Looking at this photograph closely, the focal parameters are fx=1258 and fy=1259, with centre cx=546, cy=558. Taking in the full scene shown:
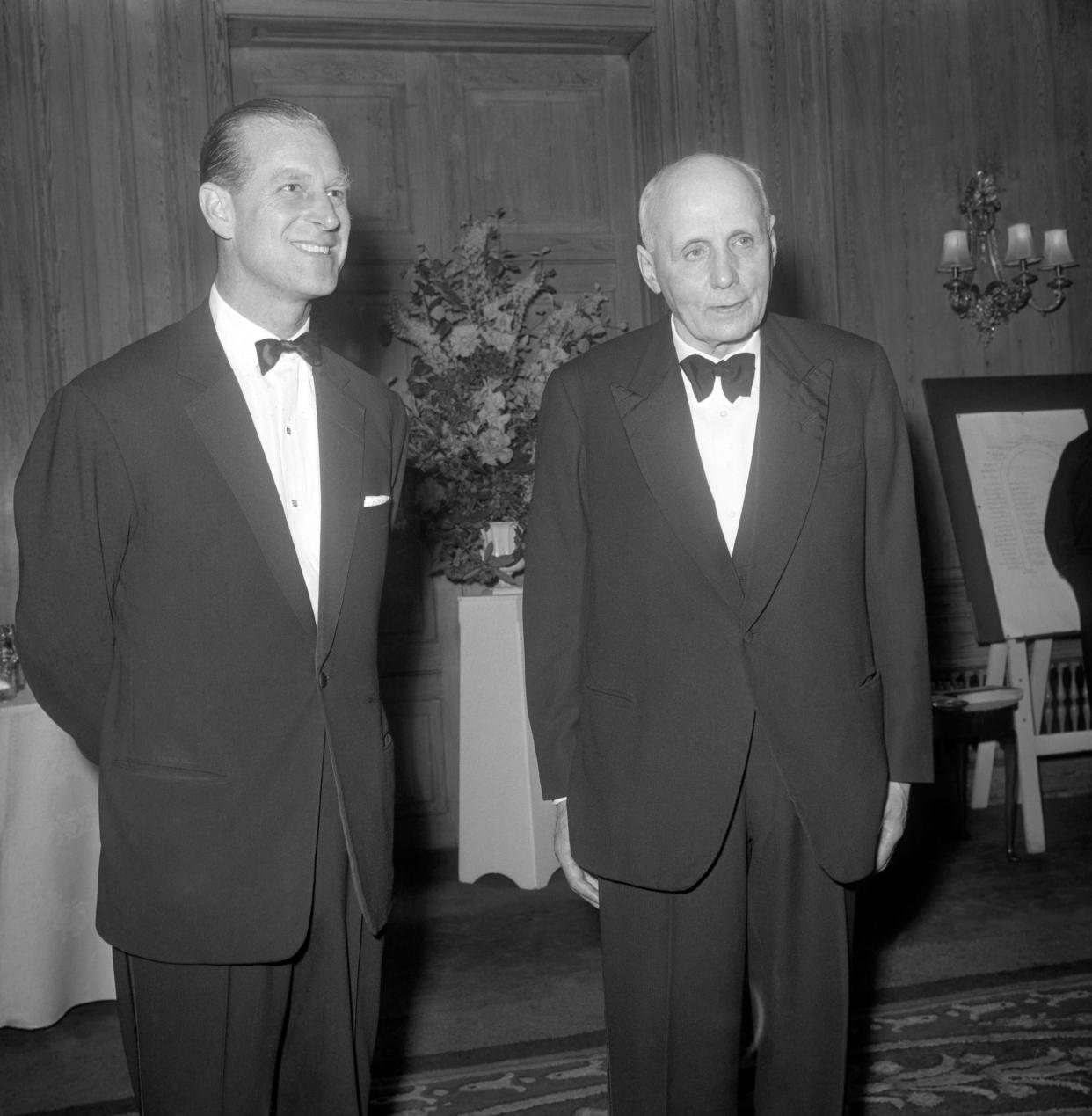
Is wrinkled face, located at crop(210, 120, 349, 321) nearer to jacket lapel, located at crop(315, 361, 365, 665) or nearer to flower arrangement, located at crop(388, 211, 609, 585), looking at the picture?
jacket lapel, located at crop(315, 361, 365, 665)

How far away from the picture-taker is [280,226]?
1.89m

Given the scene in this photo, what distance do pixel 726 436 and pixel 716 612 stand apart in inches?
11.7

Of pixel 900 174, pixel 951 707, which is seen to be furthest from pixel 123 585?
pixel 900 174

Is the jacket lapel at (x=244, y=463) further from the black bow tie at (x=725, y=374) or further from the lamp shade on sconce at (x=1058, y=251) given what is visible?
the lamp shade on sconce at (x=1058, y=251)

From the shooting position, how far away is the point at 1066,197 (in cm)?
572

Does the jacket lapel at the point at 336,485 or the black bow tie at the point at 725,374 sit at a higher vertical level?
the black bow tie at the point at 725,374

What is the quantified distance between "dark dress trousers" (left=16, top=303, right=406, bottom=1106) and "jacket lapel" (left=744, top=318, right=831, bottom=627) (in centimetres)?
64

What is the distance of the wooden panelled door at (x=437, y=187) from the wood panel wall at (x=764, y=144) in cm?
27

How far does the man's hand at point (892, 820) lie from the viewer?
1.99 meters

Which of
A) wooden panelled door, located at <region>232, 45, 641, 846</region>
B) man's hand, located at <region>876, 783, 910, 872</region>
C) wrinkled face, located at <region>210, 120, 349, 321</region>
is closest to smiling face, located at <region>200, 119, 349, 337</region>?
wrinkled face, located at <region>210, 120, 349, 321</region>

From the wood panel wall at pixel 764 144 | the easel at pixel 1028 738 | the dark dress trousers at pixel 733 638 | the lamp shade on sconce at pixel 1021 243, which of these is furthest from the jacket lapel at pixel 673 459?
the lamp shade on sconce at pixel 1021 243

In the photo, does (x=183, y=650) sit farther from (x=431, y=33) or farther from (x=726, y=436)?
(x=431, y=33)

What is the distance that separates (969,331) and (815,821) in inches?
169

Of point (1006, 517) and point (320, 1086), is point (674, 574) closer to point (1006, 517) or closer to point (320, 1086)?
point (320, 1086)
